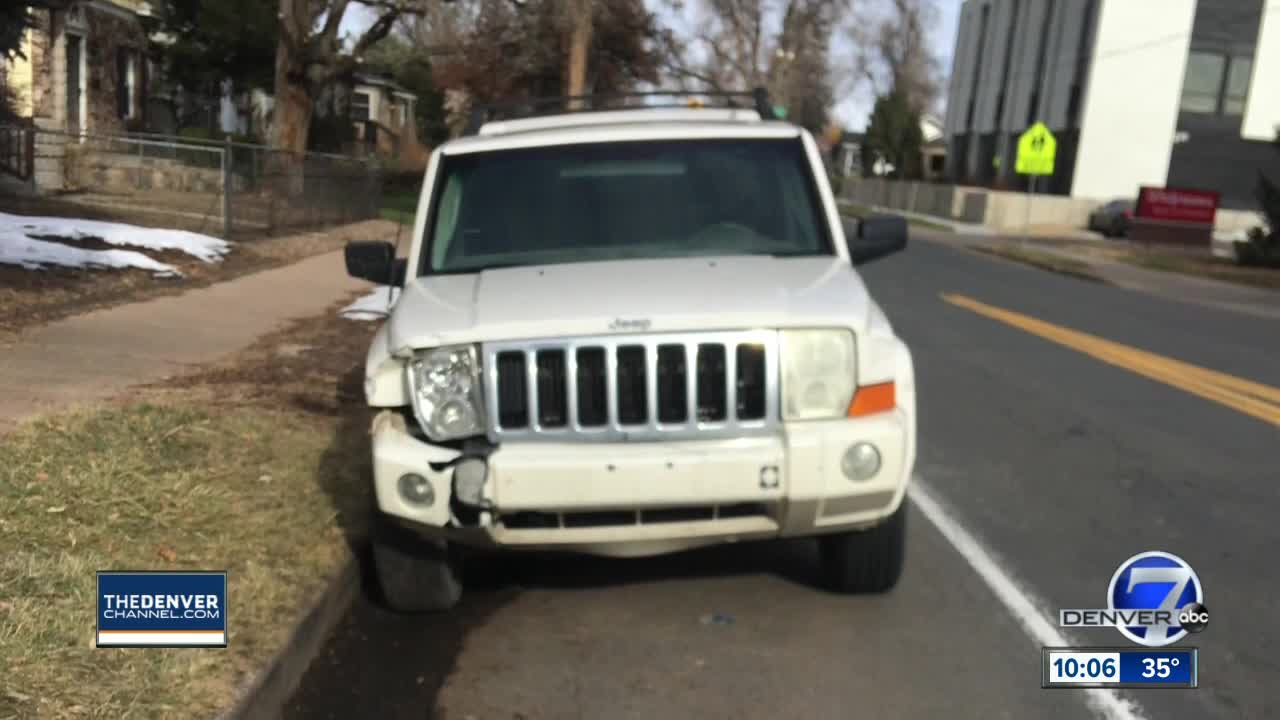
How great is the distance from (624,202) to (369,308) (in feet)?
26.3

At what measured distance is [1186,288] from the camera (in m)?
23.2

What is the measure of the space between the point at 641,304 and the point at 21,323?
289 inches

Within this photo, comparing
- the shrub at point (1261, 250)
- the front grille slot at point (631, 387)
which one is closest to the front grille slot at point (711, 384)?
the front grille slot at point (631, 387)

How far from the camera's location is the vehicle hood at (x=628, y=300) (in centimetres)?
414

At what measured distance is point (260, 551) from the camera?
484 cm

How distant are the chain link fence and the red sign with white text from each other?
26.0 meters

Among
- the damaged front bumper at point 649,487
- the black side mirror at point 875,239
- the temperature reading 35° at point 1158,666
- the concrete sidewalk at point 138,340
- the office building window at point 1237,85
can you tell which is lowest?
the concrete sidewalk at point 138,340

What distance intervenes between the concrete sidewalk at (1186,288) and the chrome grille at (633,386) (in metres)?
16.8

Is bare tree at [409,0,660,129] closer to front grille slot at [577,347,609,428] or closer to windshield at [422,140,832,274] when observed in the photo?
windshield at [422,140,832,274]

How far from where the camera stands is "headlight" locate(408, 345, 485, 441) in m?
4.18

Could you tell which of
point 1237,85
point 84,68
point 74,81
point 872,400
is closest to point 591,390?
point 872,400

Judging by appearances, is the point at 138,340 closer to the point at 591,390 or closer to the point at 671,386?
the point at 591,390

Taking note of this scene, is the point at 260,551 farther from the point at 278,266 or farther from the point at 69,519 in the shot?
the point at 278,266

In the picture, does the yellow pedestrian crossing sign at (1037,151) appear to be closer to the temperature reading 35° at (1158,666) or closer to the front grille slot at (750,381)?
the temperature reading 35° at (1158,666)
